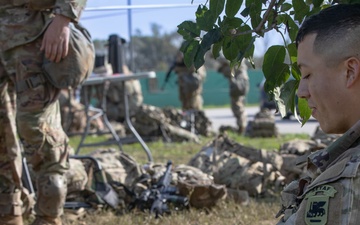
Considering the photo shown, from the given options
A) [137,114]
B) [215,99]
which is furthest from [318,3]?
[215,99]

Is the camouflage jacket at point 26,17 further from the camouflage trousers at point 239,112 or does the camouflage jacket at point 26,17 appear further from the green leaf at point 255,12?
the camouflage trousers at point 239,112

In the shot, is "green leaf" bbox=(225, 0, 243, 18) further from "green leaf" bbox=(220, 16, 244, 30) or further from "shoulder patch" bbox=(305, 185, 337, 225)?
"shoulder patch" bbox=(305, 185, 337, 225)

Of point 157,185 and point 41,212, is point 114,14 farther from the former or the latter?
point 41,212


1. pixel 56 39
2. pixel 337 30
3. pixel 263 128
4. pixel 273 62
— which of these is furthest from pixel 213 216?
pixel 263 128

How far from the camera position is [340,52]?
1533 millimetres

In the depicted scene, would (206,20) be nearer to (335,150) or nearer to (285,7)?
(285,7)

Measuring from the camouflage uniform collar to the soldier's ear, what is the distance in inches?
3.8

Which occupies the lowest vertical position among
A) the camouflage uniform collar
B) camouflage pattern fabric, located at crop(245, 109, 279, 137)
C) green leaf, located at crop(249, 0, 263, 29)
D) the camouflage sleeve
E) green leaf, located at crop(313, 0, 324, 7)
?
camouflage pattern fabric, located at crop(245, 109, 279, 137)

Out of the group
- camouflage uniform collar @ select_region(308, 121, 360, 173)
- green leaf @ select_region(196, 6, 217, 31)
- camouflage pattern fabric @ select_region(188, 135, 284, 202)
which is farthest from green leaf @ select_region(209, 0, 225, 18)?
camouflage pattern fabric @ select_region(188, 135, 284, 202)

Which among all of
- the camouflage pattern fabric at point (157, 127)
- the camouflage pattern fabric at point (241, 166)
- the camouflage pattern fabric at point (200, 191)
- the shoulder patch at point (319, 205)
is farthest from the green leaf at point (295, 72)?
the camouflage pattern fabric at point (157, 127)

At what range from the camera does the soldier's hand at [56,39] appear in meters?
3.29

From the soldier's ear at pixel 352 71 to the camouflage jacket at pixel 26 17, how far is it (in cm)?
207

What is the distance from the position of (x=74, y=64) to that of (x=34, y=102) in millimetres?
300

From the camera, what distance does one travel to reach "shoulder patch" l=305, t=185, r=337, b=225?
139 cm
